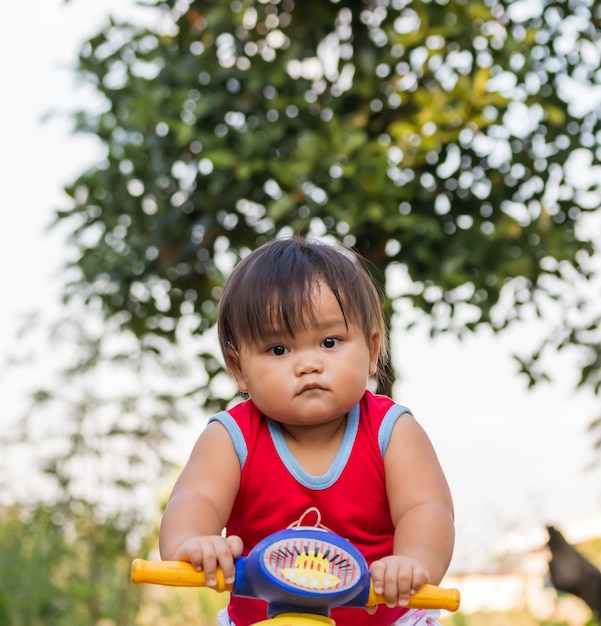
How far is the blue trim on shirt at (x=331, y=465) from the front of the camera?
6.59ft

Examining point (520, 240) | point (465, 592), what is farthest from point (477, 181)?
point (465, 592)

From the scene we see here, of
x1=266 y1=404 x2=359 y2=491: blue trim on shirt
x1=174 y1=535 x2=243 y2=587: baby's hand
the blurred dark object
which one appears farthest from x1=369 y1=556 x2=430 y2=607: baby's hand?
the blurred dark object

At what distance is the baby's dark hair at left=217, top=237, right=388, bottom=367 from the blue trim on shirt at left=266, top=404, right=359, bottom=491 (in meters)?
0.16

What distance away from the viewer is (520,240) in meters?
3.45

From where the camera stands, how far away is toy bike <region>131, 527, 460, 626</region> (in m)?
1.67

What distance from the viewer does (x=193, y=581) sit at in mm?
1688

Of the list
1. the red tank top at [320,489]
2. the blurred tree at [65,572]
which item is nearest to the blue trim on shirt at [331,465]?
the red tank top at [320,489]

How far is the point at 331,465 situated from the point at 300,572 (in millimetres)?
373

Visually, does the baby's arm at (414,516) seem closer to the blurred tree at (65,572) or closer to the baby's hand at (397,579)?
the baby's hand at (397,579)

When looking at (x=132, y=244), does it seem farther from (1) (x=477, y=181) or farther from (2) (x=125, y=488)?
(2) (x=125, y=488)

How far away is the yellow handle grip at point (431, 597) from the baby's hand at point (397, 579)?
0.04ft

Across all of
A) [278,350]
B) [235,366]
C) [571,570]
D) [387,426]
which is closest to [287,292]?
[278,350]

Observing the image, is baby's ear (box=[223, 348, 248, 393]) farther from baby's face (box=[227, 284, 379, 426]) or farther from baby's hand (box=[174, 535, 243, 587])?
baby's hand (box=[174, 535, 243, 587])

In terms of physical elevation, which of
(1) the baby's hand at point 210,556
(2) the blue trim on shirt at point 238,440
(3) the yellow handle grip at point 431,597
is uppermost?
(2) the blue trim on shirt at point 238,440
